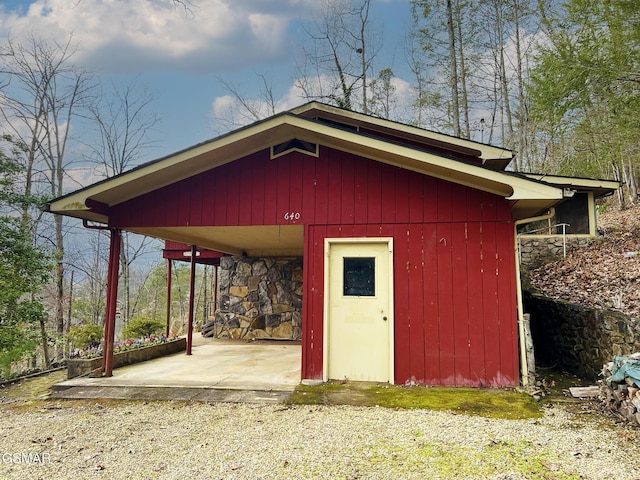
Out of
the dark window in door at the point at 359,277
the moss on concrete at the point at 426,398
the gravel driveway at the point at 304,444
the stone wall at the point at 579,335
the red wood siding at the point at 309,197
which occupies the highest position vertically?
the red wood siding at the point at 309,197

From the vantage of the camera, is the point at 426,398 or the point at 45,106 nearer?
the point at 426,398

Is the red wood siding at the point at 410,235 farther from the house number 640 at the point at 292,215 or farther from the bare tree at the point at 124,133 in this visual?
the bare tree at the point at 124,133

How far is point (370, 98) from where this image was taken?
16047mm

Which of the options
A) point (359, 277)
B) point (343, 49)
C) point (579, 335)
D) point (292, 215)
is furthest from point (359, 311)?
point (343, 49)

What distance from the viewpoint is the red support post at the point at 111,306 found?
18.4 feet

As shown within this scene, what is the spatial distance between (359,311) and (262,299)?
5.41 m

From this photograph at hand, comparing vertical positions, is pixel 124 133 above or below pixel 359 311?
above

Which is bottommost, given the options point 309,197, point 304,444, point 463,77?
point 304,444

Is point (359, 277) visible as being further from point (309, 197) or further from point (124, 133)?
point (124, 133)

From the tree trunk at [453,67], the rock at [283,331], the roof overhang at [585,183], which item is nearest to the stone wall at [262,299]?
the rock at [283,331]

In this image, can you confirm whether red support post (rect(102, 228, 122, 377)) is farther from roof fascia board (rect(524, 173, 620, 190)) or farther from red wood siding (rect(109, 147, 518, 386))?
roof fascia board (rect(524, 173, 620, 190))

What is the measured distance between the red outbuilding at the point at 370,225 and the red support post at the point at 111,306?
441 mm

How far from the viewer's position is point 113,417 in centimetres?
399

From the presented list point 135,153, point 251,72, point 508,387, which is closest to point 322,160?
point 508,387
